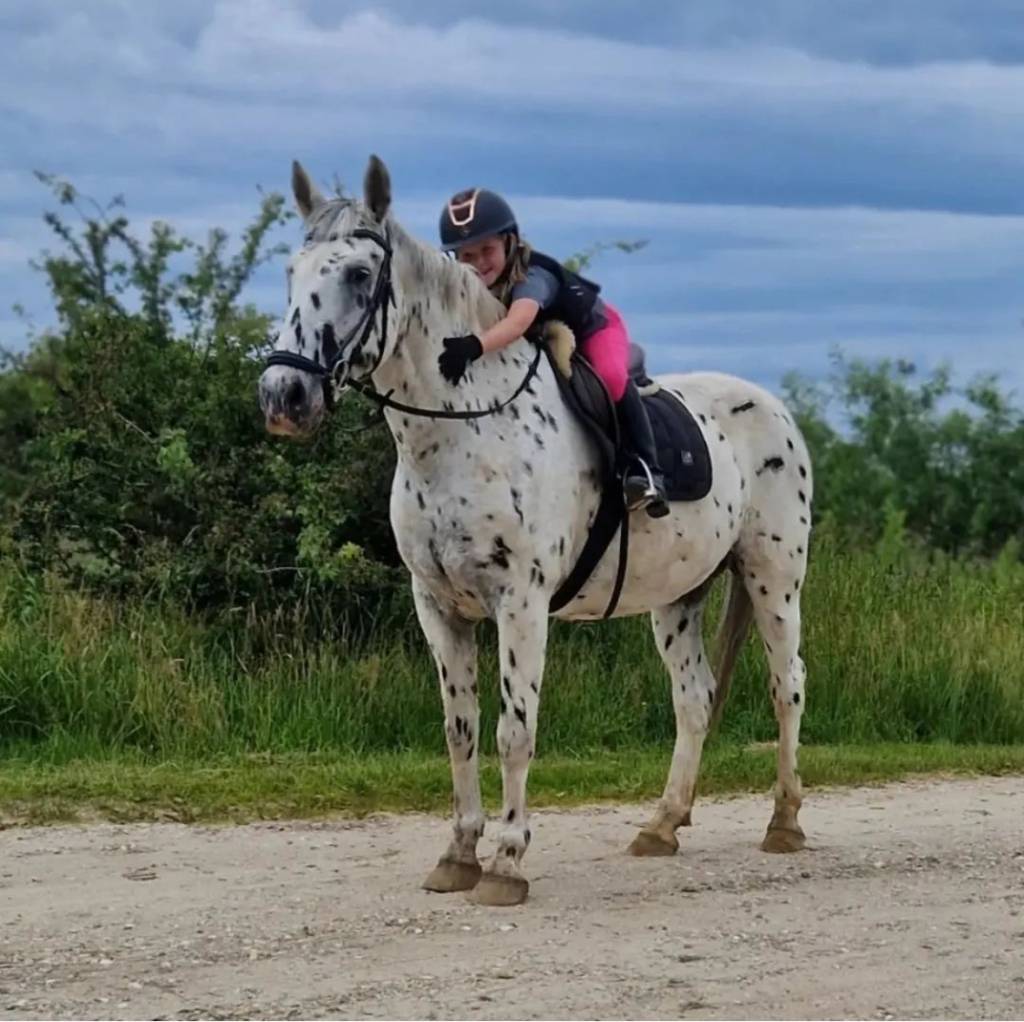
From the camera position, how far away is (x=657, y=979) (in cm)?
567

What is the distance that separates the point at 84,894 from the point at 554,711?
15.2 feet

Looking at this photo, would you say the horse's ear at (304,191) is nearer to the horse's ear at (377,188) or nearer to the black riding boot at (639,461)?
the horse's ear at (377,188)

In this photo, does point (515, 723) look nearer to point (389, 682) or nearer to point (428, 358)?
point (428, 358)

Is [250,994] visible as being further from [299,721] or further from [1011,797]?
[1011,797]

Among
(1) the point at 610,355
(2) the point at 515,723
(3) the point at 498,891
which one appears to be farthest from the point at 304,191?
(3) the point at 498,891

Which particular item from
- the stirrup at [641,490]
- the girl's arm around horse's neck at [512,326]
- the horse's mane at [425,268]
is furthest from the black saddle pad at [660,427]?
the horse's mane at [425,268]

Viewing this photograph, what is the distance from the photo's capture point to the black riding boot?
6992 mm

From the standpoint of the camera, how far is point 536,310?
22.2 ft

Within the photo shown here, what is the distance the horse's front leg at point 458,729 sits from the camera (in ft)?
22.8

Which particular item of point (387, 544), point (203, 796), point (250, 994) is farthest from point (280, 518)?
point (250, 994)

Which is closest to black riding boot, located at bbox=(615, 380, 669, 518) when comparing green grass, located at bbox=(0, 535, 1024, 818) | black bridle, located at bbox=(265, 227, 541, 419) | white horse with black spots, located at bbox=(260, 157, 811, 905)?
white horse with black spots, located at bbox=(260, 157, 811, 905)

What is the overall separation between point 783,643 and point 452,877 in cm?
227

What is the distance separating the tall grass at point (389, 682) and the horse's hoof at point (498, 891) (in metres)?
3.66

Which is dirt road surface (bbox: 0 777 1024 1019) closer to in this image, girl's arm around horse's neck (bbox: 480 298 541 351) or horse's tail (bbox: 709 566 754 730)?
horse's tail (bbox: 709 566 754 730)
